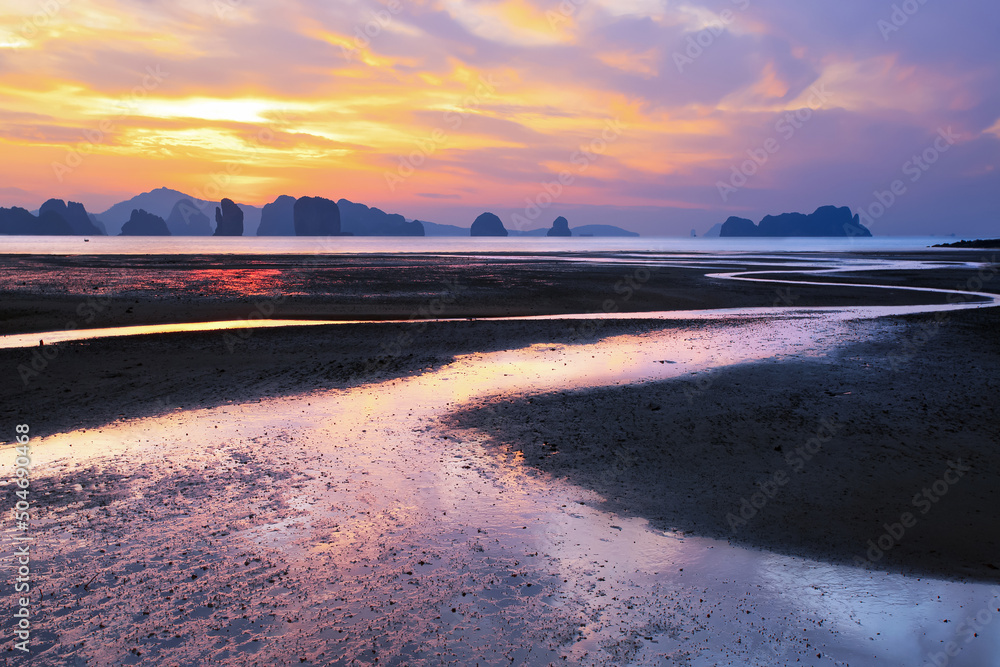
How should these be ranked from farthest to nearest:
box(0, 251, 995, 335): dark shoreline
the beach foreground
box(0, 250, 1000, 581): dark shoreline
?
box(0, 251, 995, 335): dark shoreline < box(0, 250, 1000, 581): dark shoreline < the beach foreground

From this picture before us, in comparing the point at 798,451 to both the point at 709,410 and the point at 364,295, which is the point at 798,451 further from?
the point at 364,295

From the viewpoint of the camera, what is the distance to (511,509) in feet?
28.4

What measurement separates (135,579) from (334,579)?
2063 millimetres

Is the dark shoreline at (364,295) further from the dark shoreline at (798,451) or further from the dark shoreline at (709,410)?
the dark shoreline at (798,451)

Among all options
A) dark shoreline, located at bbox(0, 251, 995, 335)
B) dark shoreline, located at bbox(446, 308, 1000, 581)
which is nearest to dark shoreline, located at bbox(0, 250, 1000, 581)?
dark shoreline, located at bbox(446, 308, 1000, 581)

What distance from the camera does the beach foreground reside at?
5.82m

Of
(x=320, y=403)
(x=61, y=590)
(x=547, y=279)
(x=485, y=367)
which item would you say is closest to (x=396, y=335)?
(x=485, y=367)

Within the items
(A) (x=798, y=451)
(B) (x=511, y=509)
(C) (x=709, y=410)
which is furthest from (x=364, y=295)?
(B) (x=511, y=509)

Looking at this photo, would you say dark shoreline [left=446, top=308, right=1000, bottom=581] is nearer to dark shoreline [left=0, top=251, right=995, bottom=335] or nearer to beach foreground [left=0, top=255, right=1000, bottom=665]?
beach foreground [left=0, top=255, right=1000, bottom=665]

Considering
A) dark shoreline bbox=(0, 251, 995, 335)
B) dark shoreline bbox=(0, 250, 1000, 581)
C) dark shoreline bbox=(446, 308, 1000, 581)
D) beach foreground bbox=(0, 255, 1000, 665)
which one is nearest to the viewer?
beach foreground bbox=(0, 255, 1000, 665)

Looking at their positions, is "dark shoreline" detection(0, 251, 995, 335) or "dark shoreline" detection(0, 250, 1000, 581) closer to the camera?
"dark shoreline" detection(0, 250, 1000, 581)

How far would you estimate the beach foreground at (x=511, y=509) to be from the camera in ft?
19.1

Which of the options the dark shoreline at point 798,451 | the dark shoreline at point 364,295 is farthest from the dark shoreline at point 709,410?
the dark shoreline at point 364,295

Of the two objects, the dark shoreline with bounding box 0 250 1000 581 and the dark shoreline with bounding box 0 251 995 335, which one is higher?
the dark shoreline with bounding box 0 251 995 335
